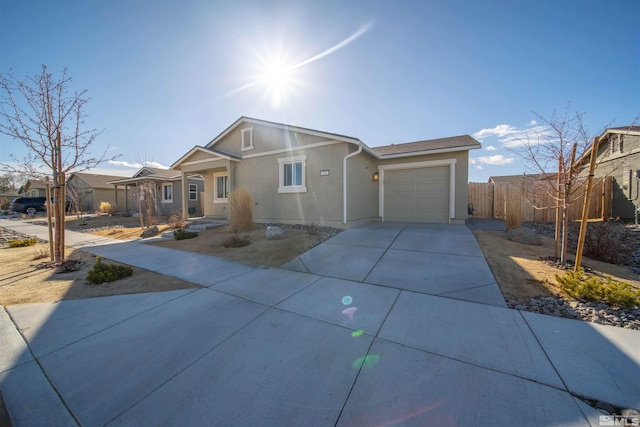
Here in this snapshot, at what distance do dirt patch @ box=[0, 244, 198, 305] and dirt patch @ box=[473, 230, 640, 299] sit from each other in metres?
5.75

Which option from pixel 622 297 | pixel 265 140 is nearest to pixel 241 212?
pixel 265 140

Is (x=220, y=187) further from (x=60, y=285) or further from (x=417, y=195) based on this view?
(x=417, y=195)

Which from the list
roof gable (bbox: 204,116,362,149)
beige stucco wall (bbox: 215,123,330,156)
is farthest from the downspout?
beige stucco wall (bbox: 215,123,330,156)

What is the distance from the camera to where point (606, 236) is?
5.74 meters

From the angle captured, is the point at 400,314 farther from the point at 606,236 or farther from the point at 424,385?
the point at 606,236

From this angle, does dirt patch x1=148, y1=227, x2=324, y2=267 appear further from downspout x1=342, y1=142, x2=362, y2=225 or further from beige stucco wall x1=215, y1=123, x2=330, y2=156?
beige stucco wall x1=215, y1=123, x2=330, y2=156

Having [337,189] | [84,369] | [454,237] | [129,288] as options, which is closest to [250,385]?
[84,369]

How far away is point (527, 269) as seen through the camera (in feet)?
16.3

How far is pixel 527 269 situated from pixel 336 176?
20.8 ft

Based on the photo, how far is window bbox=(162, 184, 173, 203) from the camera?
20.2m

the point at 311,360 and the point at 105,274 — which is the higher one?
the point at 105,274

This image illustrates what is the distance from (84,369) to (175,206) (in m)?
19.9

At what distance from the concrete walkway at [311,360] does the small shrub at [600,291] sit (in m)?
0.83

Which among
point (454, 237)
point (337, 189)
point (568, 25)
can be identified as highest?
point (568, 25)
